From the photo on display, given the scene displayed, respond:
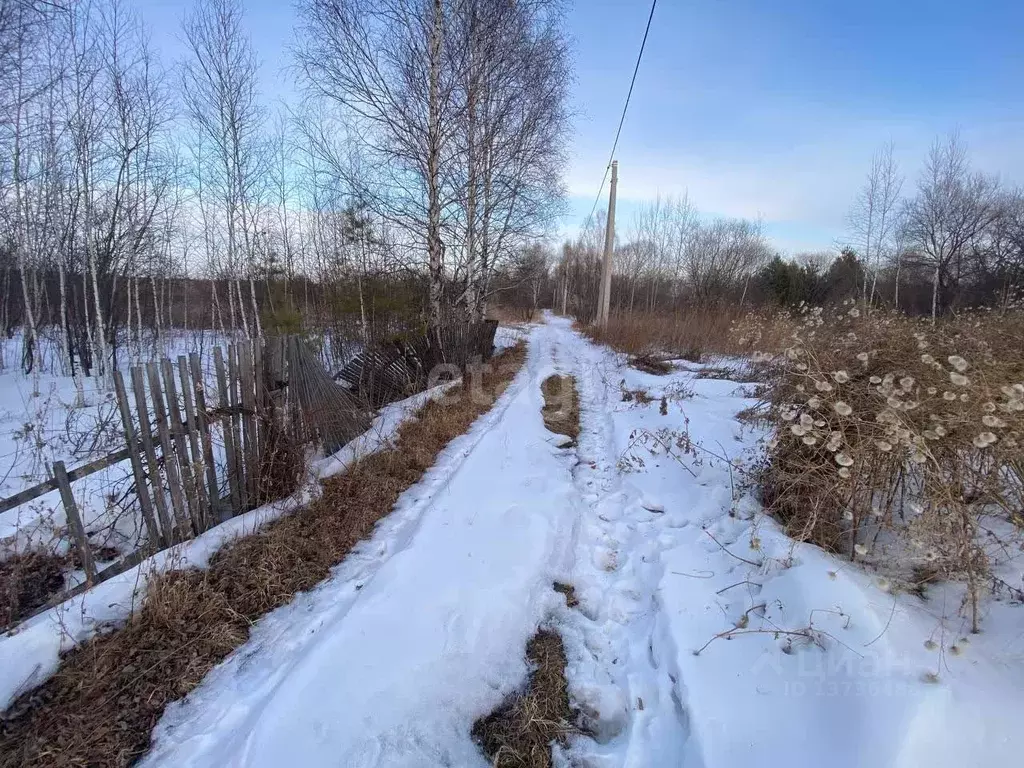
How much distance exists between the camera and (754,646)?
6.75 ft

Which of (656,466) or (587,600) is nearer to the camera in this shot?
(587,600)

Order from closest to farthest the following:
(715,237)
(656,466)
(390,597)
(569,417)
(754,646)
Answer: (754,646)
(390,597)
(656,466)
(569,417)
(715,237)

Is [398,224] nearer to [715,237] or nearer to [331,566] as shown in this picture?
[331,566]

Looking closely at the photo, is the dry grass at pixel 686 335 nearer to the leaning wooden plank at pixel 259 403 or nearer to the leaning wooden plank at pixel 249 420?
the leaning wooden plank at pixel 259 403

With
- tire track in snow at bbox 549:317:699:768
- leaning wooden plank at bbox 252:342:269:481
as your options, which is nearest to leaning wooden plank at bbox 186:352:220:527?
leaning wooden plank at bbox 252:342:269:481

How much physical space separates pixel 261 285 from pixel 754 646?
1748cm

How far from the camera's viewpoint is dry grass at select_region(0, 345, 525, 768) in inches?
63.5

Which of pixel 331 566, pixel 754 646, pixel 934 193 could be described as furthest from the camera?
pixel 934 193

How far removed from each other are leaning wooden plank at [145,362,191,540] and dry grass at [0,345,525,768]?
1.52ft

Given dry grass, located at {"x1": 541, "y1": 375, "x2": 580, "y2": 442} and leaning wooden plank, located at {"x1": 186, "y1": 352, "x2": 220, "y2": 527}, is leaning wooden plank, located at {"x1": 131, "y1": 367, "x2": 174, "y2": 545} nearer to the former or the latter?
leaning wooden plank, located at {"x1": 186, "y1": 352, "x2": 220, "y2": 527}

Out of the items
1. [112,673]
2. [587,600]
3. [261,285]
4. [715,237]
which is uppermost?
[715,237]

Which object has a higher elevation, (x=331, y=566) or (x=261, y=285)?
(x=261, y=285)

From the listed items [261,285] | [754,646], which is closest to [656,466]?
[754,646]

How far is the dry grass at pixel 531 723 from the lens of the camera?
170 cm
